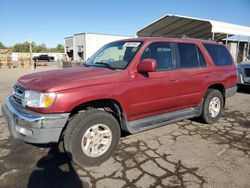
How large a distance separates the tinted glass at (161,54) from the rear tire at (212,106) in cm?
147

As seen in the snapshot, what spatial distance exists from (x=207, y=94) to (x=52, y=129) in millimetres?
3578

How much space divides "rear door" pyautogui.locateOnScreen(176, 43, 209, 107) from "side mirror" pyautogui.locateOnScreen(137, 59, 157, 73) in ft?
3.23

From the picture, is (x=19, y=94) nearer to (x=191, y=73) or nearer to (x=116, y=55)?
(x=116, y=55)

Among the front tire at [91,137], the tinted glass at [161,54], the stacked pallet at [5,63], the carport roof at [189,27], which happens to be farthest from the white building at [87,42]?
the front tire at [91,137]

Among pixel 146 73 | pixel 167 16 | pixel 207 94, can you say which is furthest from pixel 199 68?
pixel 167 16

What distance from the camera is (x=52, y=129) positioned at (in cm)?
298

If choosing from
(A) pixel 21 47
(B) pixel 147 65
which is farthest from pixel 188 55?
(A) pixel 21 47

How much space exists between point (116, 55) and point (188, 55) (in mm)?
1516

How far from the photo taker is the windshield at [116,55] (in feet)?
12.6

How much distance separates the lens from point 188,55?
4.61 metres

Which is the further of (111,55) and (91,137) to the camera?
(111,55)

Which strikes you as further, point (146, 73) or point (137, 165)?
point (146, 73)

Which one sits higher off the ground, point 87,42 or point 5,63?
point 87,42

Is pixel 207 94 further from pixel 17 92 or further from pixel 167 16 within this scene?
pixel 167 16
